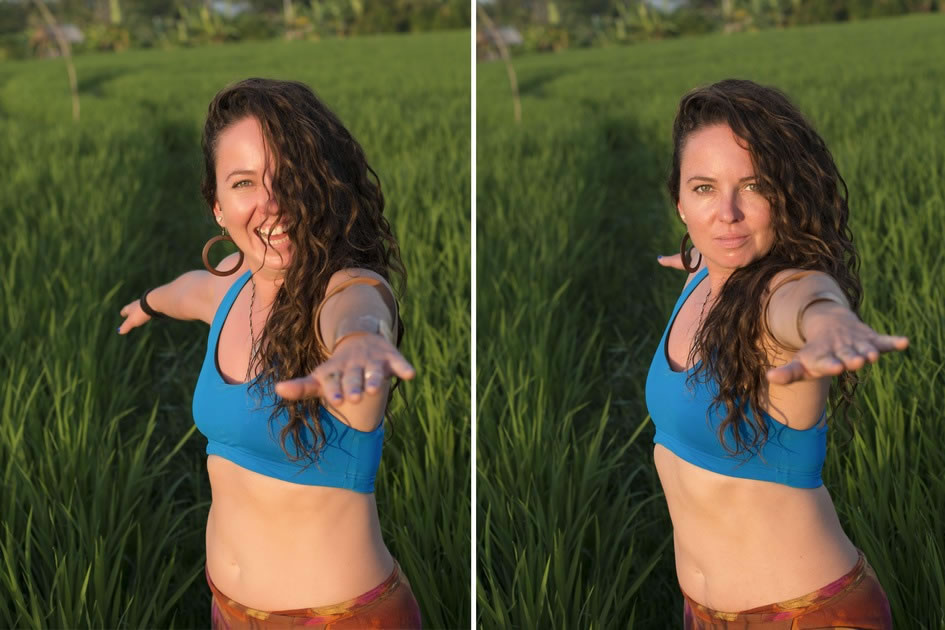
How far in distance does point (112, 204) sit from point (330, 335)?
3929 mm

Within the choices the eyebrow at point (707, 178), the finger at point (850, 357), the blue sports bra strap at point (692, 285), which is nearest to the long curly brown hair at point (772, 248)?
the eyebrow at point (707, 178)

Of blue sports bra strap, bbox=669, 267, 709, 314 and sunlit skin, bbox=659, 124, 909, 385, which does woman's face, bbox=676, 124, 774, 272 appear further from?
blue sports bra strap, bbox=669, 267, 709, 314

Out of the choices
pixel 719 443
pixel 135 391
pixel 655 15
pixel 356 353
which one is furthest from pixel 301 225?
pixel 655 15

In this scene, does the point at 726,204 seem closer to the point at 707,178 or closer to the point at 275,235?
the point at 707,178

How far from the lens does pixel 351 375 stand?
2.56 ft

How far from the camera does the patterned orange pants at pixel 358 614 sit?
3.85 ft

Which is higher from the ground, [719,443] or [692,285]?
[692,285]

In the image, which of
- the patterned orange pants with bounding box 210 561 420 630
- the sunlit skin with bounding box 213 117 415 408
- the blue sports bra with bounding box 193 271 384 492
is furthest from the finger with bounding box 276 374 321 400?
the patterned orange pants with bounding box 210 561 420 630

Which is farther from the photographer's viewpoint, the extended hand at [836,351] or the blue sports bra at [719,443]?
the blue sports bra at [719,443]

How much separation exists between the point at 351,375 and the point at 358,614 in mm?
504

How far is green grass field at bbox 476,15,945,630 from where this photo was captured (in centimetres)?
175

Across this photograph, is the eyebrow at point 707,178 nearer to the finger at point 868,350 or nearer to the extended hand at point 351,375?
the finger at point 868,350

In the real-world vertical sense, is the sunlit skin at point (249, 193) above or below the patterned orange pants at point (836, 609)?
above

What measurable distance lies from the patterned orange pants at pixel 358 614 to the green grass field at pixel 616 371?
1.40ft
